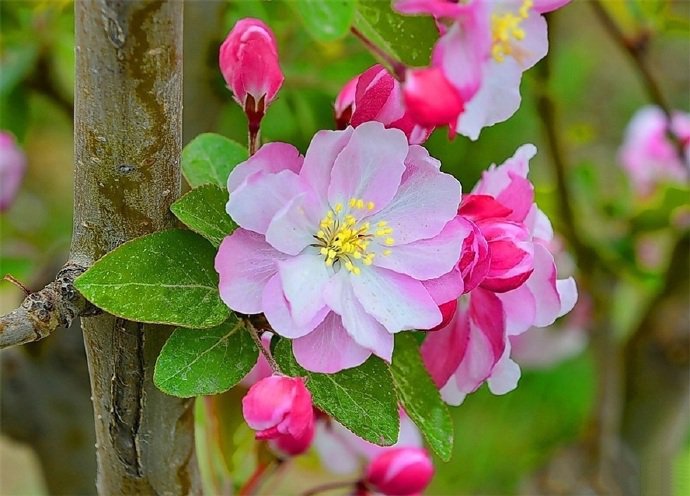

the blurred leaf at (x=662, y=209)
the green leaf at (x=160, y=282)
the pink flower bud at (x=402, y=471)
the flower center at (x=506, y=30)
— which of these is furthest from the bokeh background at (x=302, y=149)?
the flower center at (x=506, y=30)

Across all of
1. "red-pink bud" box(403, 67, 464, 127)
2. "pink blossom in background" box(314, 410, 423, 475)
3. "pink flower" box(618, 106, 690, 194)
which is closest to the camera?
"red-pink bud" box(403, 67, 464, 127)

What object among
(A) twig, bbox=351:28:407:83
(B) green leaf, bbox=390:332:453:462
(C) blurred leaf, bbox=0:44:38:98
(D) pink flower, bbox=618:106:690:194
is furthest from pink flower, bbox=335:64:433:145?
(D) pink flower, bbox=618:106:690:194

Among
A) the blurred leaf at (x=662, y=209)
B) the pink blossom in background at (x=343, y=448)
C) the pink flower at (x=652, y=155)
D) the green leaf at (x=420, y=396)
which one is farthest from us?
the pink flower at (x=652, y=155)

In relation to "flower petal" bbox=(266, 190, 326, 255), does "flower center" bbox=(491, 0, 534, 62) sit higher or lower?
higher

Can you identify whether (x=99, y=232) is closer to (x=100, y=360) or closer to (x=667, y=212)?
(x=100, y=360)

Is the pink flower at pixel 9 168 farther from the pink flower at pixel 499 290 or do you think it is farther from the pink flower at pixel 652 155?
the pink flower at pixel 652 155

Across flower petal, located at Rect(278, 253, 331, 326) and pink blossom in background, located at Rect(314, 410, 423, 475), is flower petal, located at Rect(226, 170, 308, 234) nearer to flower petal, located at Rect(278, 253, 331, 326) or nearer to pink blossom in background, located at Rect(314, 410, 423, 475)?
flower petal, located at Rect(278, 253, 331, 326)

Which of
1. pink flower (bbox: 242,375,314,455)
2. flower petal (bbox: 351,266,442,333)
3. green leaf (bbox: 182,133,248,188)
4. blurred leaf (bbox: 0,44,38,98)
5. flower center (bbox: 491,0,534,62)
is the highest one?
flower center (bbox: 491,0,534,62)

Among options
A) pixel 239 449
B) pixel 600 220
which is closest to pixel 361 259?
pixel 239 449
